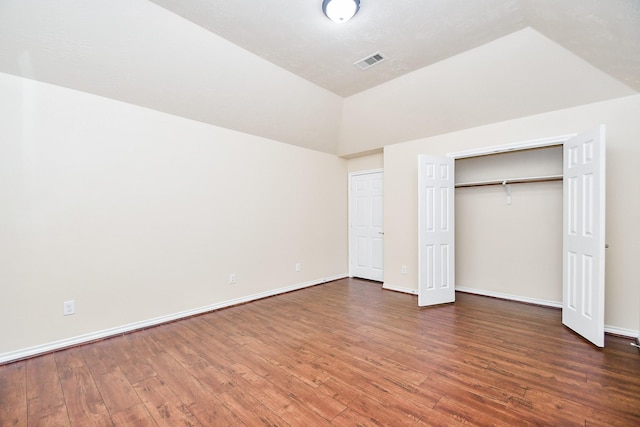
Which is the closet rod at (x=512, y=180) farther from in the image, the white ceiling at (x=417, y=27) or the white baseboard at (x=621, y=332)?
the white baseboard at (x=621, y=332)

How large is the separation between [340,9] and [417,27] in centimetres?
84

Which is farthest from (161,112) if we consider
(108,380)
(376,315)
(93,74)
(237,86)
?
(376,315)

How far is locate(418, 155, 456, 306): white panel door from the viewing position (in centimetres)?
375

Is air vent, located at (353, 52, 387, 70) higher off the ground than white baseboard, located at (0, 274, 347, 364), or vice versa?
air vent, located at (353, 52, 387, 70)

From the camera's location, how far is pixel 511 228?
3.89 meters

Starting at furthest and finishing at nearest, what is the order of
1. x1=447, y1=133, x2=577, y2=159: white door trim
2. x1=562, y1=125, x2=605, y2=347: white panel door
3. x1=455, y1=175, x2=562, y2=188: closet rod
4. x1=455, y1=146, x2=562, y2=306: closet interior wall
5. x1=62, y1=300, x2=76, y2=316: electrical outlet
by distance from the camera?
1. x1=455, y1=146, x2=562, y2=306: closet interior wall
2. x1=455, y1=175, x2=562, y2=188: closet rod
3. x1=447, y1=133, x2=577, y2=159: white door trim
4. x1=62, y1=300, x2=76, y2=316: electrical outlet
5. x1=562, y1=125, x2=605, y2=347: white panel door

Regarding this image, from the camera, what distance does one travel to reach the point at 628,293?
2.87 metres

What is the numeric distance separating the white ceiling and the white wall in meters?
1.39

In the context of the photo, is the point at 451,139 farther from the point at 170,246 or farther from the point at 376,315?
the point at 170,246

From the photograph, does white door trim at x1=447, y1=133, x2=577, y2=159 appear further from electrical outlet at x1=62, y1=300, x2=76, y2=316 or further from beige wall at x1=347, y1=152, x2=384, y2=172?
electrical outlet at x1=62, y1=300, x2=76, y2=316

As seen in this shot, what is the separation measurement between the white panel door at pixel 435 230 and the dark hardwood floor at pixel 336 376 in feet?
1.79

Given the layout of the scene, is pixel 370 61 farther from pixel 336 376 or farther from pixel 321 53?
pixel 336 376

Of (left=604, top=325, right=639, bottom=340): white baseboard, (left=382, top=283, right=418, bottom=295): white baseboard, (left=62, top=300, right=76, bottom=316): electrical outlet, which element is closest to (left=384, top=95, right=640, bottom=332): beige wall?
(left=604, top=325, right=639, bottom=340): white baseboard

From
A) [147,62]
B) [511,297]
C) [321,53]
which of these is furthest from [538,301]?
[147,62]
